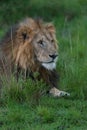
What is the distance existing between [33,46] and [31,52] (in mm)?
83

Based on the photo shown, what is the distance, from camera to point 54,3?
539 inches

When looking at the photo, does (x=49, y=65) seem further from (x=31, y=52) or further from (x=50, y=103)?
(x=50, y=103)

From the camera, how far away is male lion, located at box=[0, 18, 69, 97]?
26.4 feet

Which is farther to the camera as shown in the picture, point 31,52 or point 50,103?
point 31,52

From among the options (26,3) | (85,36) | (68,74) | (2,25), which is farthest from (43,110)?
(26,3)

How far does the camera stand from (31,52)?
26.6 ft

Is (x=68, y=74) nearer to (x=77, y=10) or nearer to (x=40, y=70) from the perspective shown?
(x=40, y=70)

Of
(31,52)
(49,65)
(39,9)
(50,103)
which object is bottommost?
(50,103)

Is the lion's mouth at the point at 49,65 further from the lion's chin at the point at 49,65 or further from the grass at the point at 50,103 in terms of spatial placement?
the grass at the point at 50,103

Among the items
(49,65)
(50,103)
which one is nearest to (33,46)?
(49,65)

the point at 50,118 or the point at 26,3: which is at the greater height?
the point at 26,3

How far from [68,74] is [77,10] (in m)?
5.29

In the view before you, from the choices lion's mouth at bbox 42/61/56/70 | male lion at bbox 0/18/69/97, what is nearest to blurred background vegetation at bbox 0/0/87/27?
male lion at bbox 0/18/69/97

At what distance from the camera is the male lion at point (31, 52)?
26.4ft
